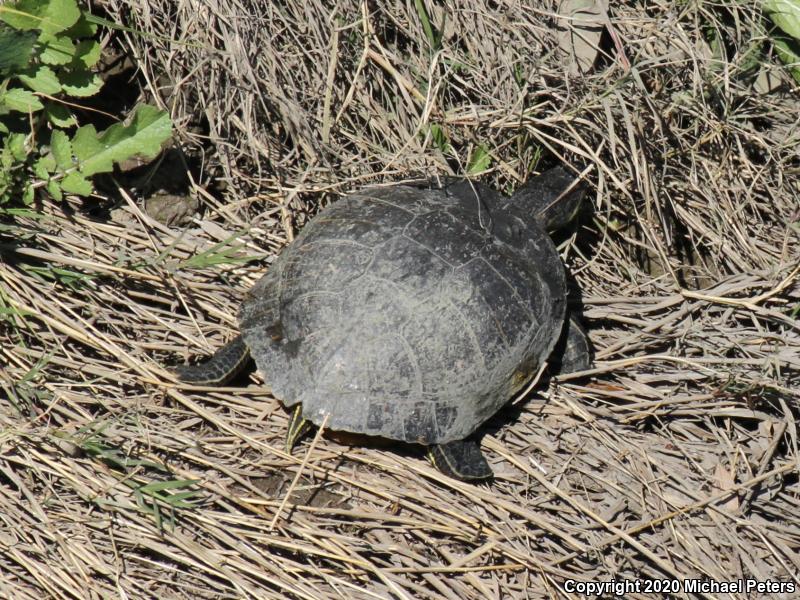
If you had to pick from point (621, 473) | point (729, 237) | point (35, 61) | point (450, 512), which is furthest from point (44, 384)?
point (729, 237)

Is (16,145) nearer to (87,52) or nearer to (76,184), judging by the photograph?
(76,184)

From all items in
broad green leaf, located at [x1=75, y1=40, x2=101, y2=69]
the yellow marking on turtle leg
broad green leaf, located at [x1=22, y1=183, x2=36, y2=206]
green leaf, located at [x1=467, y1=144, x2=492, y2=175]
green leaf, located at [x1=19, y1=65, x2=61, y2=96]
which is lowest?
the yellow marking on turtle leg

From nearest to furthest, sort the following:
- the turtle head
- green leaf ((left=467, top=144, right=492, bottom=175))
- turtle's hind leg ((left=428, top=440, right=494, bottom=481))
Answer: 1. turtle's hind leg ((left=428, top=440, right=494, bottom=481))
2. the turtle head
3. green leaf ((left=467, top=144, right=492, bottom=175))

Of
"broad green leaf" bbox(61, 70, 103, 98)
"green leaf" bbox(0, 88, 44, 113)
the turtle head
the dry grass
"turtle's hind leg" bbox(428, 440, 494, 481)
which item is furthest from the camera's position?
the turtle head

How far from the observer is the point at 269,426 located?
3023 millimetres

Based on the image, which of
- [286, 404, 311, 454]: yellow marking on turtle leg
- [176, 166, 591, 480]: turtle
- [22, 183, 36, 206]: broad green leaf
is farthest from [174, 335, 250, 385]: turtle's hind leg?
[22, 183, 36, 206]: broad green leaf

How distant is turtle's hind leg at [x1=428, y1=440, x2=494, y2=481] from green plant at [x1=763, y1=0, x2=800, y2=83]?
2.04 metres

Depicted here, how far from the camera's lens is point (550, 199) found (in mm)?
3326

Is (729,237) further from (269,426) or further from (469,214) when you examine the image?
(269,426)

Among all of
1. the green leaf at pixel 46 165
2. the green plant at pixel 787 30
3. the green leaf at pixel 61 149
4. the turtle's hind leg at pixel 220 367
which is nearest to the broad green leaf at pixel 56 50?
the green leaf at pixel 61 149

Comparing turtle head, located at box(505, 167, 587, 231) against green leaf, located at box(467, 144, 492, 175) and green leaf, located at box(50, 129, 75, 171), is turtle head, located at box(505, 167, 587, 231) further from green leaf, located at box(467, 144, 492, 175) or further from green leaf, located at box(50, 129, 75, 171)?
green leaf, located at box(50, 129, 75, 171)

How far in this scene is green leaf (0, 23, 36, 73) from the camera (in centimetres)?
295

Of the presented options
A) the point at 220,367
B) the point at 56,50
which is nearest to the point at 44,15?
the point at 56,50

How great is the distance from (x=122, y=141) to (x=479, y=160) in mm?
1401
